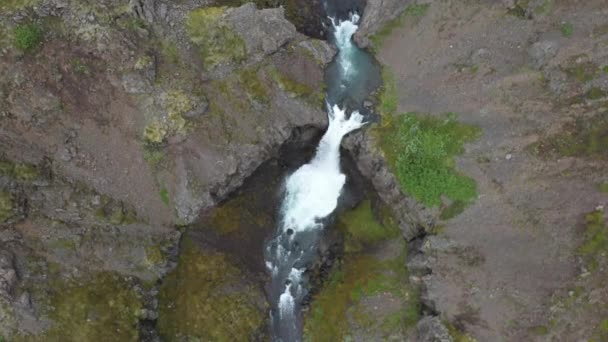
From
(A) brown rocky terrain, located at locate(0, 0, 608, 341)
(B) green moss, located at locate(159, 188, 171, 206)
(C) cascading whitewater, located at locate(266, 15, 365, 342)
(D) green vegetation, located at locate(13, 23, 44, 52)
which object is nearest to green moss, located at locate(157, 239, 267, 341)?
(A) brown rocky terrain, located at locate(0, 0, 608, 341)

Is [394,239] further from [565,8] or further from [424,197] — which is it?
[565,8]

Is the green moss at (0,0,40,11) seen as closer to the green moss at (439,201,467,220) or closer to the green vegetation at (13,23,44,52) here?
the green vegetation at (13,23,44,52)

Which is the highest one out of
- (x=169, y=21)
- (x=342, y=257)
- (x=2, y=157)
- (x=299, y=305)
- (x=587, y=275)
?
(x=169, y=21)

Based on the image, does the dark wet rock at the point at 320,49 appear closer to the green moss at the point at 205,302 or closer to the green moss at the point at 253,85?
the green moss at the point at 253,85

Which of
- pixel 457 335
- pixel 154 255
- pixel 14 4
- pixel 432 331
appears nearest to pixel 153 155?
pixel 154 255

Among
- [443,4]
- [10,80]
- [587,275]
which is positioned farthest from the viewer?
[443,4]

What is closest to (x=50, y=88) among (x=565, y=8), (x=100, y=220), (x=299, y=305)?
(x=100, y=220)
